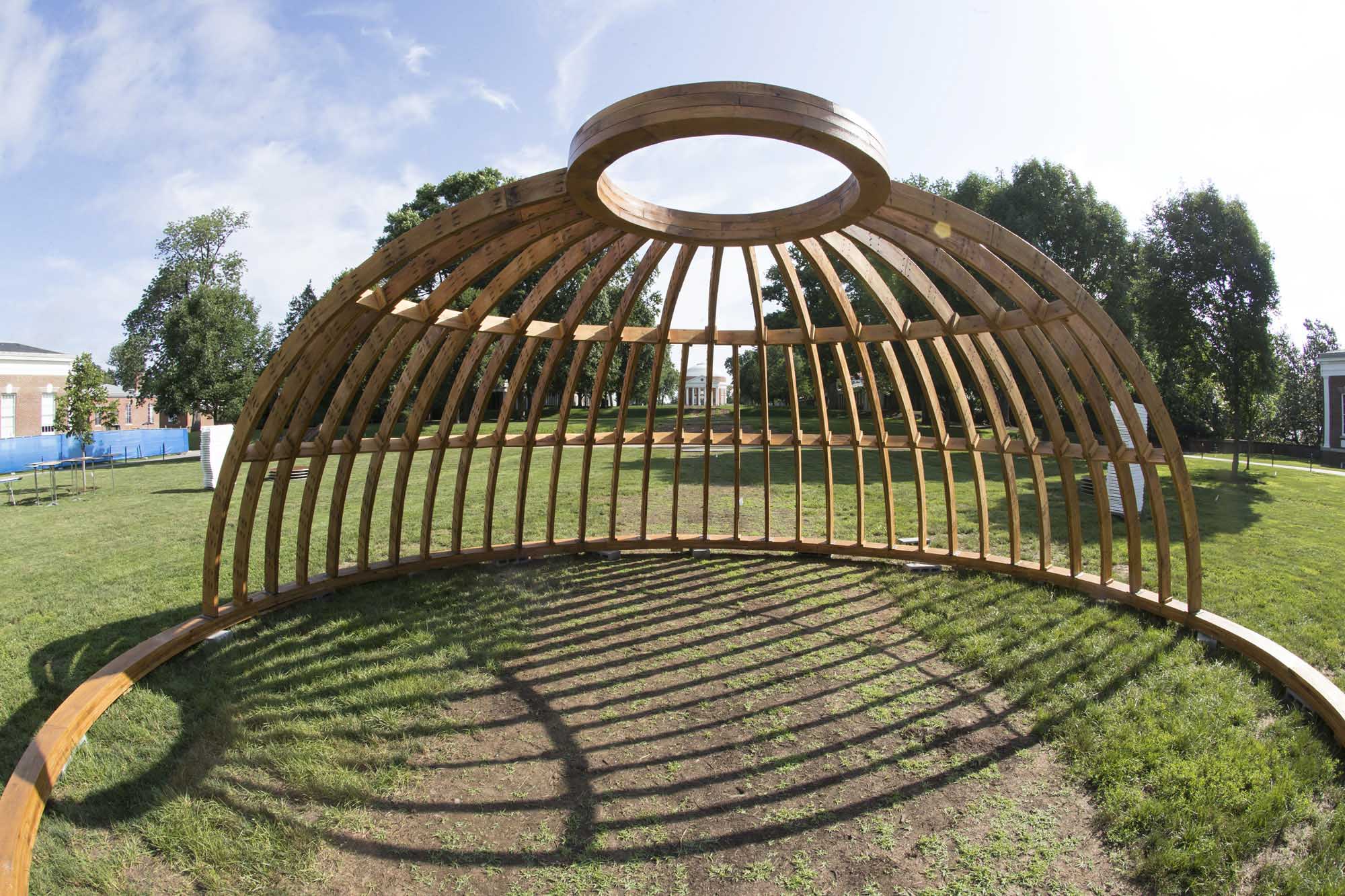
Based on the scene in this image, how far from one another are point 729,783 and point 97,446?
47208 mm

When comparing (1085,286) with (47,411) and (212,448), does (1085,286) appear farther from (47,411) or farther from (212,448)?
(47,411)

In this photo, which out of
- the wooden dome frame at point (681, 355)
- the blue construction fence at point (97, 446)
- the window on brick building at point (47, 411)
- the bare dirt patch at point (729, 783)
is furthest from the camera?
the window on brick building at point (47, 411)

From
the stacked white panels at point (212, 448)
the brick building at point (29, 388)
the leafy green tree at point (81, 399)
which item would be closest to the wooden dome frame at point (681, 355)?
the stacked white panels at point (212, 448)

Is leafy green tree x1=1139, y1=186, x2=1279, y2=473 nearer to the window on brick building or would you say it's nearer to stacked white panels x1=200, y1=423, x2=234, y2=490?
stacked white panels x1=200, y1=423, x2=234, y2=490

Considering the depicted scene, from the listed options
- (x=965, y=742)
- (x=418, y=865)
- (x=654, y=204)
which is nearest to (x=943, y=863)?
(x=965, y=742)

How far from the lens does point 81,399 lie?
27.6 meters

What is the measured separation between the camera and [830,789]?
6.42m

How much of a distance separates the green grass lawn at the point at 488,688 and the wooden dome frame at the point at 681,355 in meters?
0.43

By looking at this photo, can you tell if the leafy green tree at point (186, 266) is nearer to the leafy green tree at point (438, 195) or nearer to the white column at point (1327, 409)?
the leafy green tree at point (438, 195)

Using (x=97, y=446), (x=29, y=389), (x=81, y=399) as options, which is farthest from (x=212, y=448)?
(x=29, y=389)

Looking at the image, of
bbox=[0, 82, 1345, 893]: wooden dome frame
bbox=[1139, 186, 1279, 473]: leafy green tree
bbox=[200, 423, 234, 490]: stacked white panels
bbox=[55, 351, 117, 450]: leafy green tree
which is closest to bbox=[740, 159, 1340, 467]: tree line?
bbox=[1139, 186, 1279, 473]: leafy green tree

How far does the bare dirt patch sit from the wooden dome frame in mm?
3071

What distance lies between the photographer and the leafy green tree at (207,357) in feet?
137

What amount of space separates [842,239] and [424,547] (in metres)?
9.10
